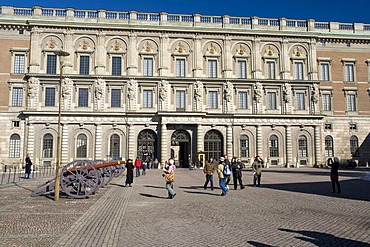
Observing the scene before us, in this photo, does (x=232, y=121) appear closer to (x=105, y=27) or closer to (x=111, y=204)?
(x=105, y=27)

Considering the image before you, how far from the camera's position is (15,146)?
127ft

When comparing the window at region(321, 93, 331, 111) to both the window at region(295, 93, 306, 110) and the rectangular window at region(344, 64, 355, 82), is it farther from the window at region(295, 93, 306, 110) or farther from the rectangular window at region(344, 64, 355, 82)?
the rectangular window at region(344, 64, 355, 82)

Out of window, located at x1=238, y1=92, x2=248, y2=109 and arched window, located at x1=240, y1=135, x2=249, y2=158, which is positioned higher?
window, located at x1=238, y1=92, x2=248, y2=109

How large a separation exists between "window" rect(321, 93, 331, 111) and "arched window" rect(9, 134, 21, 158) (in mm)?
38433

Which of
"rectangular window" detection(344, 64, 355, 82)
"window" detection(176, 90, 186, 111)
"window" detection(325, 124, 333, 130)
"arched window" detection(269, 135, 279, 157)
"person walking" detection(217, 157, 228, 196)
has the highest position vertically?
"rectangular window" detection(344, 64, 355, 82)

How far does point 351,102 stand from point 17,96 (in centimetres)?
4274

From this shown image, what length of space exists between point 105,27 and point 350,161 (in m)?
35.0

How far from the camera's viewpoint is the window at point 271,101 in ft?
140

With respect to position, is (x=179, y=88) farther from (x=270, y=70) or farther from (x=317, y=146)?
(x=317, y=146)

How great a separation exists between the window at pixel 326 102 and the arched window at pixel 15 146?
126 feet

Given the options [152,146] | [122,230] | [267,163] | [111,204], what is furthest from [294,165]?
[122,230]

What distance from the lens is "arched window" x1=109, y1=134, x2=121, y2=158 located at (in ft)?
129

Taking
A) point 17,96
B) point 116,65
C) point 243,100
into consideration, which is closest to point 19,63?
point 17,96

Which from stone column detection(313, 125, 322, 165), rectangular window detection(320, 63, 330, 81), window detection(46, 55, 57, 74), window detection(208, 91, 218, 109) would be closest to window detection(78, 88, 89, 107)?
window detection(46, 55, 57, 74)
